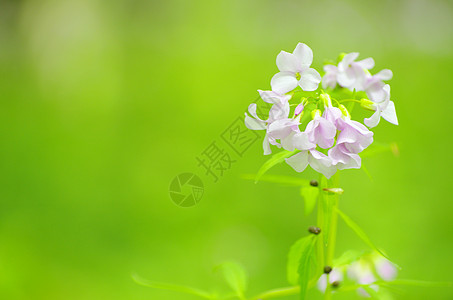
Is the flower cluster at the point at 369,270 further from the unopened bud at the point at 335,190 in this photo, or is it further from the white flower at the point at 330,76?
the white flower at the point at 330,76

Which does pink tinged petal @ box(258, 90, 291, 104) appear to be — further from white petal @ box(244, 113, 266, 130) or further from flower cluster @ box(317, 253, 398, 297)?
flower cluster @ box(317, 253, 398, 297)

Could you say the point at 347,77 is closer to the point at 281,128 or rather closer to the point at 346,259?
the point at 281,128

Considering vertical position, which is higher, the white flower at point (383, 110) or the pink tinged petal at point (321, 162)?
the white flower at point (383, 110)

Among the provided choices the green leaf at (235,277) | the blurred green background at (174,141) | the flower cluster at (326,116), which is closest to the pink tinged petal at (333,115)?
the flower cluster at (326,116)

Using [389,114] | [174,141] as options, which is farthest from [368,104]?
[174,141]

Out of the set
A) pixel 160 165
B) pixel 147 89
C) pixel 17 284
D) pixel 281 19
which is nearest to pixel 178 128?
pixel 160 165
